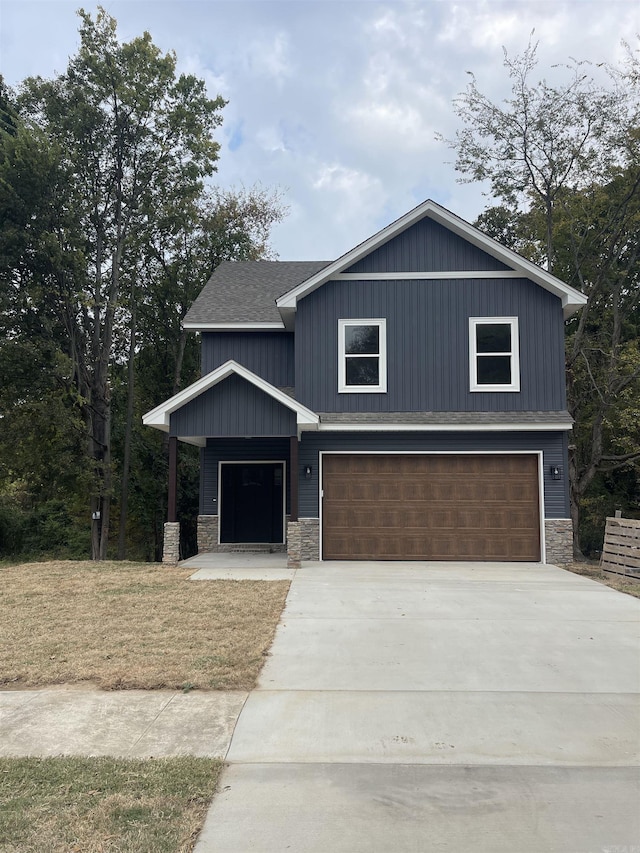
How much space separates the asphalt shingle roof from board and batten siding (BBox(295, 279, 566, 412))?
1.71 meters

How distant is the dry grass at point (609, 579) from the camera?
9938 millimetres

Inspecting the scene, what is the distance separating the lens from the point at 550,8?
508 inches

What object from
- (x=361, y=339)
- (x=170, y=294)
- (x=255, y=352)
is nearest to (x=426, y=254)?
(x=361, y=339)

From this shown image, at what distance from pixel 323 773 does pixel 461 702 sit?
1.71 meters

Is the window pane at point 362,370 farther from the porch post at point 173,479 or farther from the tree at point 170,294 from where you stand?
the tree at point 170,294

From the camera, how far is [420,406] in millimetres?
13344

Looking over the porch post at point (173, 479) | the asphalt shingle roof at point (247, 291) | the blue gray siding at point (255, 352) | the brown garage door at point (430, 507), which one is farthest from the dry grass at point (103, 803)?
the asphalt shingle roof at point (247, 291)

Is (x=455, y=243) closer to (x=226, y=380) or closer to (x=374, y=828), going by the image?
(x=226, y=380)

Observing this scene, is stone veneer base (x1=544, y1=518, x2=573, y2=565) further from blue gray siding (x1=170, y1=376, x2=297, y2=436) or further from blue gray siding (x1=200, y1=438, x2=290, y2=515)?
blue gray siding (x1=200, y1=438, x2=290, y2=515)

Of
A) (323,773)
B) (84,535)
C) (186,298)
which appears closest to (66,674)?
(323,773)

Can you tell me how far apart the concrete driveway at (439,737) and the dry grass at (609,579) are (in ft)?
6.20

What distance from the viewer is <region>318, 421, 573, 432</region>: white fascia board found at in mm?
12773

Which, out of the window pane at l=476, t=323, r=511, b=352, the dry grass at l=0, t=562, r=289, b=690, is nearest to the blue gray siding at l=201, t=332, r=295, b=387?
the window pane at l=476, t=323, r=511, b=352

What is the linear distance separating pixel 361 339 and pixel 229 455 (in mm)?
4387
